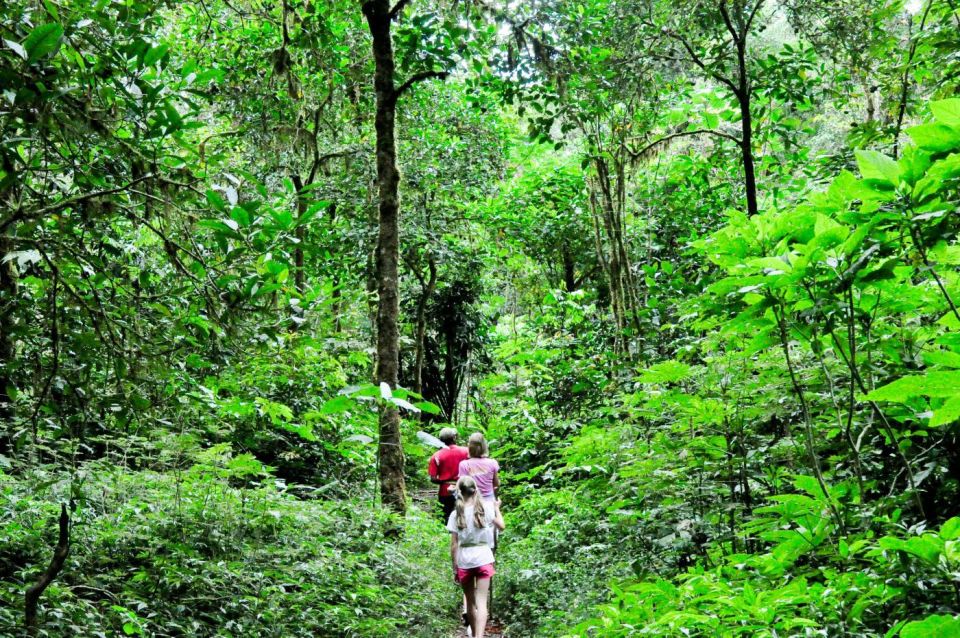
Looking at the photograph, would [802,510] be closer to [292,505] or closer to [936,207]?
[936,207]

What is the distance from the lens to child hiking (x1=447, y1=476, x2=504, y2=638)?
21.2ft

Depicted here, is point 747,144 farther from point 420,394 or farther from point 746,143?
point 420,394

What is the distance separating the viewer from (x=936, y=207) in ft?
7.52

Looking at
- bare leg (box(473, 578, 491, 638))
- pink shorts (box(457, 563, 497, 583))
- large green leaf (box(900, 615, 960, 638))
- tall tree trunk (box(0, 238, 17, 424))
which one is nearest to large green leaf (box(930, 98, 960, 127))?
large green leaf (box(900, 615, 960, 638))

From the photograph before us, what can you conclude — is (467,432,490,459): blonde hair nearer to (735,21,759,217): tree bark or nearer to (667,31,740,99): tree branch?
(735,21,759,217): tree bark

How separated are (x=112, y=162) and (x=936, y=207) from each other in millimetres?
3629

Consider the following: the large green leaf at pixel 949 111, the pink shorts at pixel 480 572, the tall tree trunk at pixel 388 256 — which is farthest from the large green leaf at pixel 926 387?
the tall tree trunk at pixel 388 256

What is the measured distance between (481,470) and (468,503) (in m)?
0.89

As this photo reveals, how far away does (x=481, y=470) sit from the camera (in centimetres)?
739

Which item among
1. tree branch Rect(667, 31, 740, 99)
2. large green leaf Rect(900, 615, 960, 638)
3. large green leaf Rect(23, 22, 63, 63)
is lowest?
large green leaf Rect(900, 615, 960, 638)

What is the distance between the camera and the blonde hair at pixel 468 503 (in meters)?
6.46

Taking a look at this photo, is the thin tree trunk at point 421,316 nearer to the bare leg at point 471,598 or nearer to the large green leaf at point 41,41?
the bare leg at point 471,598

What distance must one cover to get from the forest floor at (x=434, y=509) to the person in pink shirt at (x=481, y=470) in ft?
4.84

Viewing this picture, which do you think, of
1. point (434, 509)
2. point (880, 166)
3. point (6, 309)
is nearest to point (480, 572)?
point (6, 309)
